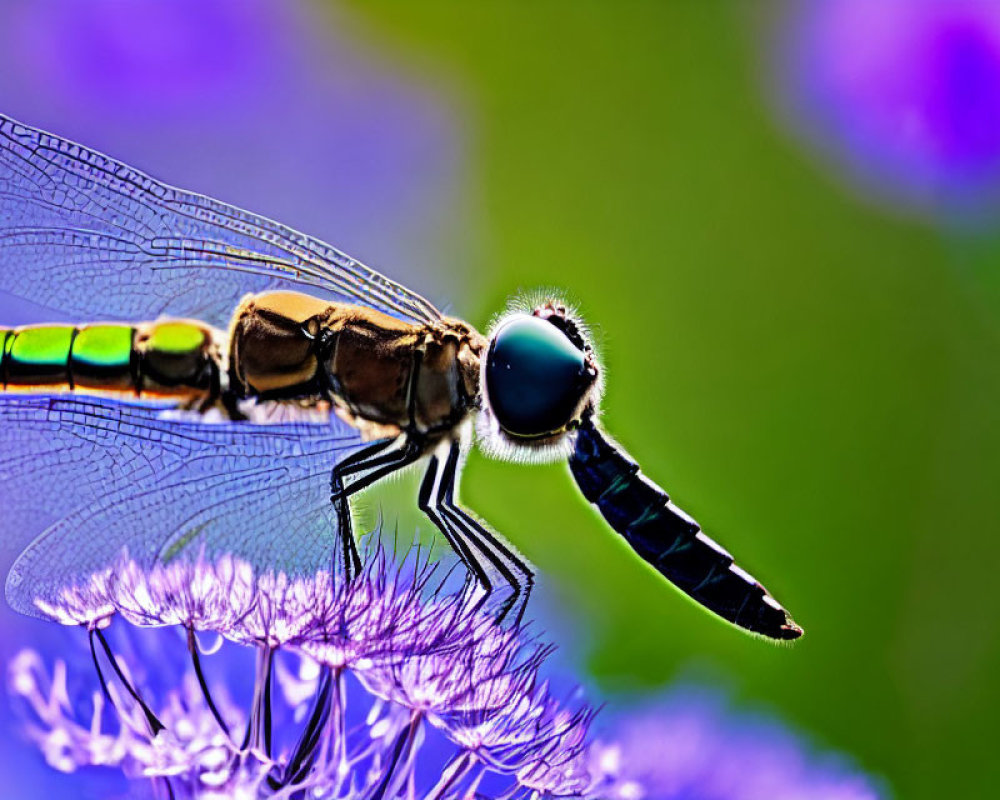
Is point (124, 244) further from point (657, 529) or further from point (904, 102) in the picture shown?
point (904, 102)

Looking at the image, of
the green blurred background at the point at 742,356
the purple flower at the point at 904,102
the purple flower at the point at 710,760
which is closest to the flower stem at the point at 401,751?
the purple flower at the point at 710,760

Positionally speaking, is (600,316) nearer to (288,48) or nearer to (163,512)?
(288,48)

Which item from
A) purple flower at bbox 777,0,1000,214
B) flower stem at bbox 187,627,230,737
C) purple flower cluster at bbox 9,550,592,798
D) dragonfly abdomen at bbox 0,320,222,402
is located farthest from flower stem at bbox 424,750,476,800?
purple flower at bbox 777,0,1000,214

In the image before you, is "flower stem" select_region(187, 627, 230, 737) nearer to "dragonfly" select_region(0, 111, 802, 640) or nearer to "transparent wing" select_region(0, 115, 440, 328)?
"dragonfly" select_region(0, 111, 802, 640)

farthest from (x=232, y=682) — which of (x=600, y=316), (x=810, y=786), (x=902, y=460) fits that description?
(x=902, y=460)

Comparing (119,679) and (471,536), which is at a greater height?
(471,536)

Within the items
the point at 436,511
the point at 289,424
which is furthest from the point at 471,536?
the point at 289,424

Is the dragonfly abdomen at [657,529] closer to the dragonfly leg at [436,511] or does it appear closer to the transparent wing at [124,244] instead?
the dragonfly leg at [436,511]
